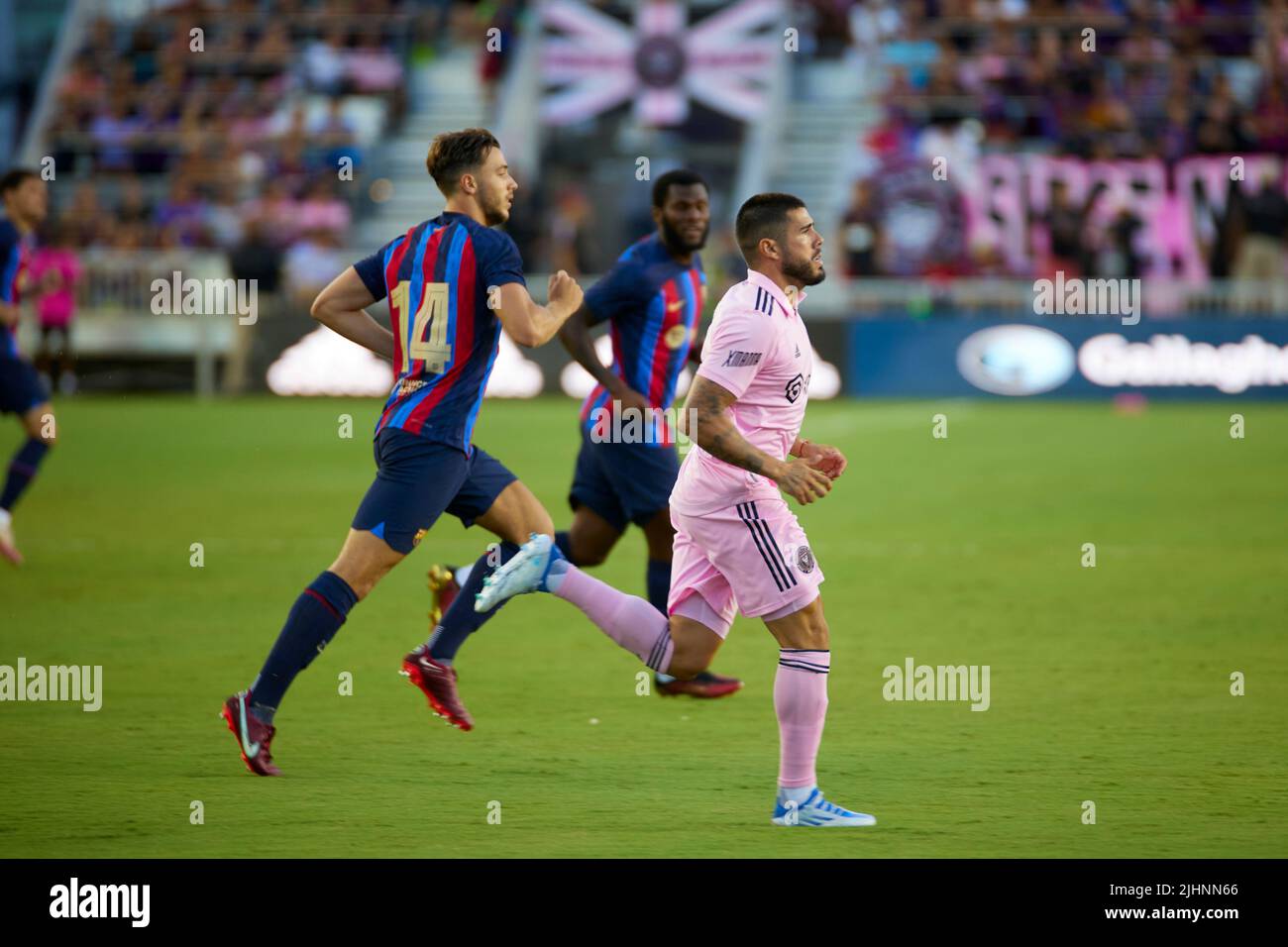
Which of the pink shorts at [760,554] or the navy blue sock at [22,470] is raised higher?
the navy blue sock at [22,470]

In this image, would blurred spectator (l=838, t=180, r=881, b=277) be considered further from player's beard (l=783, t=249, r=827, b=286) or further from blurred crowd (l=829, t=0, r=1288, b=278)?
player's beard (l=783, t=249, r=827, b=286)

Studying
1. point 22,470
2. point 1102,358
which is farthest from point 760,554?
point 1102,358

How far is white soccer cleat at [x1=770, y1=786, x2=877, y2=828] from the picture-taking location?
613cm

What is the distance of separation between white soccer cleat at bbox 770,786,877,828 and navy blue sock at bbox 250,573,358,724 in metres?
1.69

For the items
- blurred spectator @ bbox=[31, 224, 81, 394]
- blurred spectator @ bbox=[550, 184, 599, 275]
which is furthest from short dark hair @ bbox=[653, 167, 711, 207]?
blurred spectator @ bbox=[550, 184, 599, 275]

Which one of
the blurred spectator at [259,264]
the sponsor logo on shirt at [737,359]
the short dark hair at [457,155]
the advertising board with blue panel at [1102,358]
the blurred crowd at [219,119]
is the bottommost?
the sponsor logo on shirt at [737,359]

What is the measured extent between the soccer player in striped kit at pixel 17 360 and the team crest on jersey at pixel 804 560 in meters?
7.36

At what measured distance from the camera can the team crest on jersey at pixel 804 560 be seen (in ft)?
20.4

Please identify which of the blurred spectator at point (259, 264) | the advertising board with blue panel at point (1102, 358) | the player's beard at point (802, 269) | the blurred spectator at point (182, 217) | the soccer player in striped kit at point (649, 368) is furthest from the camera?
the blurred spectator at point (182, 217)

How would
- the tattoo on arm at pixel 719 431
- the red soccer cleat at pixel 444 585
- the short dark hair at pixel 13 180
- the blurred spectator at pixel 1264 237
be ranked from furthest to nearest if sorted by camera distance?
the blurred spectator at pixel 1264 237 < the short dark hair at pixel 13 180 < the red soccer cleat at pixel 444 585 < the tattoo on arm at pixel 719 431

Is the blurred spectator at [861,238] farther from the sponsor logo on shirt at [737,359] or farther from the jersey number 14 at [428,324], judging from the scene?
the sponsor logo on shirt at [737,359]

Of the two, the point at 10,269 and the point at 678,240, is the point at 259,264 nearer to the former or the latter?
the point at 10,269

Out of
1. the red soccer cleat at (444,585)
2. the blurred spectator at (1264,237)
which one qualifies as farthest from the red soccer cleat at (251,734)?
the blurred spectator at (1264,237)

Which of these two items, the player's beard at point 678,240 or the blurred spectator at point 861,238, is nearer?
the player's beard at point 678,240
